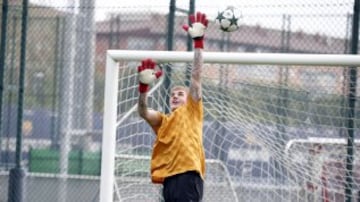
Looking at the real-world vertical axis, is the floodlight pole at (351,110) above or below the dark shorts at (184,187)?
above

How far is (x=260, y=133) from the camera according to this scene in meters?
7.77

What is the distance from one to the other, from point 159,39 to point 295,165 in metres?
3.63

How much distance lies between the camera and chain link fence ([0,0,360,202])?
8734 mm

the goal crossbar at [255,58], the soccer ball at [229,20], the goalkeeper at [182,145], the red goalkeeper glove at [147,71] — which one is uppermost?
the soccer ball at [229,20]

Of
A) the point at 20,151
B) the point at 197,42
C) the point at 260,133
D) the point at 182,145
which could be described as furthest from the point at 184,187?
Answer: the point at 20,151

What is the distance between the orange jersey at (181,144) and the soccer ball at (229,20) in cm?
55

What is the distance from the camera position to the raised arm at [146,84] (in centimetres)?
630

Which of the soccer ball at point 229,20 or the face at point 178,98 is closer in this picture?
the soccer ball at point 229,20

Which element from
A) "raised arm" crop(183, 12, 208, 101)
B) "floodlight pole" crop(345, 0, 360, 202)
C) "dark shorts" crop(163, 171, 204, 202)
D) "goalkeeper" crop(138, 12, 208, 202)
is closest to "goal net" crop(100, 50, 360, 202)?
"floodlight pole" crop(345, 0, 360, 202)

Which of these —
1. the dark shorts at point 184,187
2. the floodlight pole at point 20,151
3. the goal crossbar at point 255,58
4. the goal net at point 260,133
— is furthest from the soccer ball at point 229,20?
the floodlight pole at point 20,151

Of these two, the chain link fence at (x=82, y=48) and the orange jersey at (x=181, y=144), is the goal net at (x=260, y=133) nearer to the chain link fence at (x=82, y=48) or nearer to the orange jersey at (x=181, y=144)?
the chain link fence at (x=82, y=48)

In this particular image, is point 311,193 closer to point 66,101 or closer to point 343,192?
point 343,192

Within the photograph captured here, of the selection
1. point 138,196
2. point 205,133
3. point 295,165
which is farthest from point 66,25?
point 295,165

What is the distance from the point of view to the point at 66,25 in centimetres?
1112
